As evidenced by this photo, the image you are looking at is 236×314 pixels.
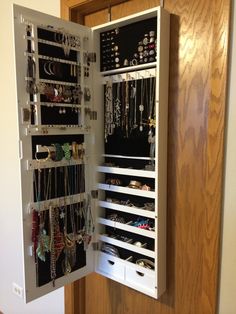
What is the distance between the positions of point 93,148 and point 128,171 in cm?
25

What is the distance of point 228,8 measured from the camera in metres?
1.09

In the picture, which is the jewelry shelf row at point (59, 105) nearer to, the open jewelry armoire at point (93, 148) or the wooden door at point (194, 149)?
the open jewelry armoire at point (93, 148)

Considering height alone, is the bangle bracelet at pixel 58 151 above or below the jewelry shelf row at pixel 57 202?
above

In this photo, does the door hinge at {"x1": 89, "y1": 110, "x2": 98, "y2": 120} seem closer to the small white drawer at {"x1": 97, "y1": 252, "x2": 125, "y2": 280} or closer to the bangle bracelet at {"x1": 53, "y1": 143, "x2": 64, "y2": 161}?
the bangle bracelet at {"x1": 53, "y1": 143, "x2": 64, "y2": 161}

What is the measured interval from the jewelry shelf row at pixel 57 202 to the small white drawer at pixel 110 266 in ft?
1.18

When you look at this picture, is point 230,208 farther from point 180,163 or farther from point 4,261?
point 4,261

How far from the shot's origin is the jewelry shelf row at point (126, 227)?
53.1 inches

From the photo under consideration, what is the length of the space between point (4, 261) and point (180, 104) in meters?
1.85

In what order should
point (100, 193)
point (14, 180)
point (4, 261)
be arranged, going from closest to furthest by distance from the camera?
point (100, 193)
point (14, 180)
point (4, 261)

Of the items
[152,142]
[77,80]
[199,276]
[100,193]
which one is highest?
[77,80]

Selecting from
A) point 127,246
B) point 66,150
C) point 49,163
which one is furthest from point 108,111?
point 127,246

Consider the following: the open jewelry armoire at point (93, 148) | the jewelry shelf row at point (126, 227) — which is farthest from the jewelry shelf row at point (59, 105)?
the jewelry shelf row at point (126, 227)

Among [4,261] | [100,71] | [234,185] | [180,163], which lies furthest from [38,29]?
[4,261]

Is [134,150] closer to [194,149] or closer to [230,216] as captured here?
[194,149]
